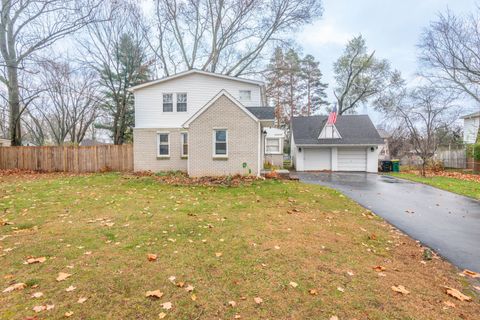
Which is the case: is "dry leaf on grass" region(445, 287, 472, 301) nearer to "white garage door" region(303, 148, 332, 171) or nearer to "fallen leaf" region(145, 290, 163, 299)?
"fallen leaf" region(145, 290, 163, 299)

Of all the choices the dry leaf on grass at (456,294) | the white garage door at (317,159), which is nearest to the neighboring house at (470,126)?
the white garage door at (317,159)

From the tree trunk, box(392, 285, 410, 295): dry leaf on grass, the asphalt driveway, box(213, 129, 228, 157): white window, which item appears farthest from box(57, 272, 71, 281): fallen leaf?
the tree trunk

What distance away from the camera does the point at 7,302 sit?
3002mm

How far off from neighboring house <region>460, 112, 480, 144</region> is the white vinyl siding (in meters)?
26.5

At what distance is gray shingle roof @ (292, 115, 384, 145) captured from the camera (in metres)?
22.6

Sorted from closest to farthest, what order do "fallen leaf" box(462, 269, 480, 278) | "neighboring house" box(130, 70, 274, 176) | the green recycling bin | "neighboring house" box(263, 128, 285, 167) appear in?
"fallen leaf" box(462, 269, 480, 278) → "neighboring house" box(130, 70, 274, 176) → the green recycling bin → "neighboring house" box(263, 128, 285, 167)

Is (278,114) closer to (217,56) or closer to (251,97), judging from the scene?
(217,56)

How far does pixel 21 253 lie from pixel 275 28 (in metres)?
26.5

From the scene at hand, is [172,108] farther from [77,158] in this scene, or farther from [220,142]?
[77,158]

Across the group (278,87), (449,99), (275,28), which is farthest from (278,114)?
(449,99)

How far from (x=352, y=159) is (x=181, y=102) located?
14.8m

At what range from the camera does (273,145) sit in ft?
82.9

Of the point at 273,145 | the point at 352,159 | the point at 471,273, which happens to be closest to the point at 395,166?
the point at 352,159

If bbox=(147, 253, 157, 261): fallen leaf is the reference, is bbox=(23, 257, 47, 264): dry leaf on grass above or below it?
above
